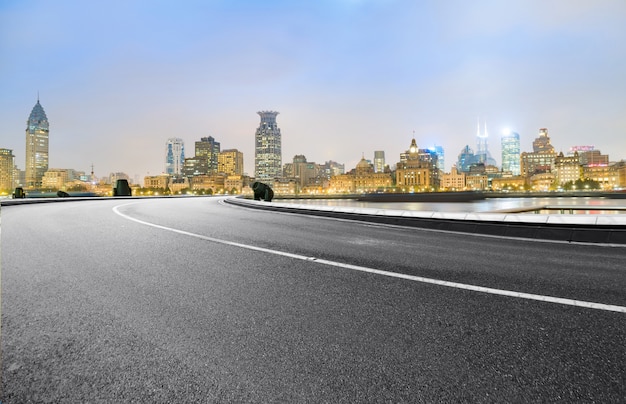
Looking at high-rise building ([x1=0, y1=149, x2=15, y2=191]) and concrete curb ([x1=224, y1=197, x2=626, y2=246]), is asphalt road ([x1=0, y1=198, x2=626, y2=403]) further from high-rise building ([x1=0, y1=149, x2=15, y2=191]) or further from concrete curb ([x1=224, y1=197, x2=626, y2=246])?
high-rise building ([x1=0, y1=149, x2=15, y2=191])

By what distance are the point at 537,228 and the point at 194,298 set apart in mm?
8337

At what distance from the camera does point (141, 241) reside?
7410mm

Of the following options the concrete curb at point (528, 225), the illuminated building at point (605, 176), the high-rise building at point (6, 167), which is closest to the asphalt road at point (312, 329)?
the concrete curb at point (528, 225)

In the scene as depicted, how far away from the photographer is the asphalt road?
77.4 inches

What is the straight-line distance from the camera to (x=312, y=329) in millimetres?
2748

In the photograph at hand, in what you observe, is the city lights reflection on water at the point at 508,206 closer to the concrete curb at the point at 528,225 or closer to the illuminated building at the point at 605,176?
the concrete curb at the point at 528,225

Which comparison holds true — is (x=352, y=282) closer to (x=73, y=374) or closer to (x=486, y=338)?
(x=486, y=338)

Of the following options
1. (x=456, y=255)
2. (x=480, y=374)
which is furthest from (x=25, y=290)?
(x=456, y=255)

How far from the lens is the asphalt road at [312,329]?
1967mm

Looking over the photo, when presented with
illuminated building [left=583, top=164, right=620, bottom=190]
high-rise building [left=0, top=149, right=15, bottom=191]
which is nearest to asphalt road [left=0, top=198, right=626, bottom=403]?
high-rise building [left=0, top=149, right=15, bottom=191]

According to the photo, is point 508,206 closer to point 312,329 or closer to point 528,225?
point 528,225

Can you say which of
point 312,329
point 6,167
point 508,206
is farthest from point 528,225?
point 6,167

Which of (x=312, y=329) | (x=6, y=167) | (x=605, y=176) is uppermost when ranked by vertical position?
(x=6, y=167)

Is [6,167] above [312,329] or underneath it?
above
